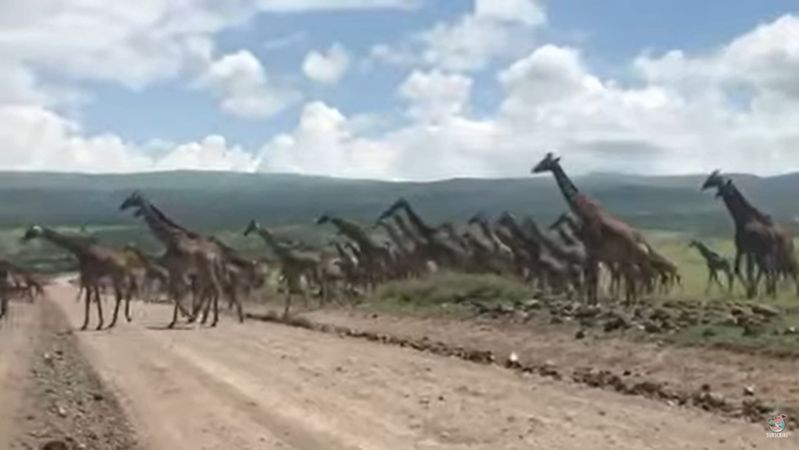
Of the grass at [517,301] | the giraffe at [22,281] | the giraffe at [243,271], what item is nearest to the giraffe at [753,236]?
the grass at [517,301]

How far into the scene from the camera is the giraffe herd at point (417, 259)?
3516 centimetres

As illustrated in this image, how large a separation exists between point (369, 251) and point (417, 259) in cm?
214

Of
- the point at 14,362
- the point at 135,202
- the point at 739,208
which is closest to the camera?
the point at 14,362

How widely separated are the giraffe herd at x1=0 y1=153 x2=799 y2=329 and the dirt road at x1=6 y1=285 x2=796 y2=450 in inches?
385

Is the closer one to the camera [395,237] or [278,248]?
[278,248]

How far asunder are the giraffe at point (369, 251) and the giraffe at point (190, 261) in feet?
41.4

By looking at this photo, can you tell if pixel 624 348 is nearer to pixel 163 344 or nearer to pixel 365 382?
pixel 365 382

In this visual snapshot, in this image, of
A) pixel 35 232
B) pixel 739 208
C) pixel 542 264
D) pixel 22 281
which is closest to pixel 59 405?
pixel 739 208

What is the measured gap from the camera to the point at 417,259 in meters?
50.1

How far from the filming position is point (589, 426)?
15.2 m

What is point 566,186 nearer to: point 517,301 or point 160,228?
point 517,301

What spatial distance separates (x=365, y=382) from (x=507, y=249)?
28.8 m

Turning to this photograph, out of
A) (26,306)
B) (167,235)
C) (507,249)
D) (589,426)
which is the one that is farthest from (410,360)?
(26,306)

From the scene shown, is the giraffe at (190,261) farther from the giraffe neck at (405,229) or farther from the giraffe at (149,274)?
the giraffe neck at (405,229)
